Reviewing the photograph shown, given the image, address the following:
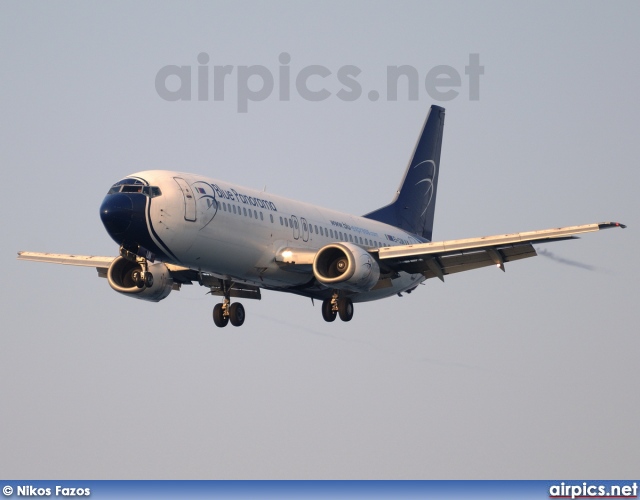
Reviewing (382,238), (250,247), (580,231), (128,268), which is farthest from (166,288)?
(580,231)

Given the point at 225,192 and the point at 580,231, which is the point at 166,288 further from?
the point at 580,231

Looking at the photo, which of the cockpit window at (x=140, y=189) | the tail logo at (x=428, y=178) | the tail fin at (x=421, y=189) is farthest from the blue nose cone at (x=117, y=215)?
the tail logo at (x=428, y=178)

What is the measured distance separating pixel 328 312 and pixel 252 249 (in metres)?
6.54

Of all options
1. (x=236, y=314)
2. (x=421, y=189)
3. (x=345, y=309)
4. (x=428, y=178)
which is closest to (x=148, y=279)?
(x=236, y=314)

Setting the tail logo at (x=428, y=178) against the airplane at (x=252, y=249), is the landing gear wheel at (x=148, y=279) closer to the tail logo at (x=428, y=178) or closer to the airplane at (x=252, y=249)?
the airplane at (x=252, y=249)

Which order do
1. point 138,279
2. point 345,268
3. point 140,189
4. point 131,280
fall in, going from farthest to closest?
point 131,280 < point 345,268 < point 138,279 < point 140,189

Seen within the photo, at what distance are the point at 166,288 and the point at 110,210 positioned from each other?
941 cm

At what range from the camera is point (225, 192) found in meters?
53.4

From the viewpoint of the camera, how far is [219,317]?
59.0 meters

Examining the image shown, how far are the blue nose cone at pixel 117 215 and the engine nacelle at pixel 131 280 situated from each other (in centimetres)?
643

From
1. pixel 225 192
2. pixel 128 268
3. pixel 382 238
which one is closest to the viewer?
pixel 225 192

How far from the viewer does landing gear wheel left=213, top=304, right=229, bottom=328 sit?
58.9m

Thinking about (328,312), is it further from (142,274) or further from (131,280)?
(142,274)

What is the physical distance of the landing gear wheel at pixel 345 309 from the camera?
193 feet
